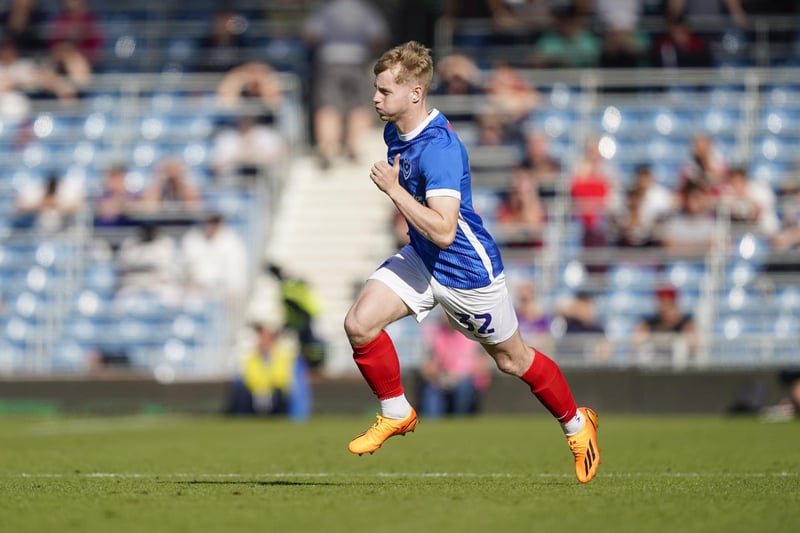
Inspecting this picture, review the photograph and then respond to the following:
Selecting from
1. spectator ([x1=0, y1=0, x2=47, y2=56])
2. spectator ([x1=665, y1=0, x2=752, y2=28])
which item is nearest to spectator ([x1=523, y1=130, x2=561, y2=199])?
spectator ([x1=665, y1=0, x2=752, y2=28])

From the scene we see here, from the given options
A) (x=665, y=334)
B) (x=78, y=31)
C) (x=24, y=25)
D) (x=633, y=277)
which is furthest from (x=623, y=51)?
(x=24, y=25)

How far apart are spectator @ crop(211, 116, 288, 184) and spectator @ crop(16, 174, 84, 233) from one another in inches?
81.9

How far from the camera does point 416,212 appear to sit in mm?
7461

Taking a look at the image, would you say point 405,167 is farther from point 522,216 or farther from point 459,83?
point 459,83

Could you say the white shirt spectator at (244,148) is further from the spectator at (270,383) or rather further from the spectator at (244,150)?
the spectator at (270,383)

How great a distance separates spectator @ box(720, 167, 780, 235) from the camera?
18641 mm

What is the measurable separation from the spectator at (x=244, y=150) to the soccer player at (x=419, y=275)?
13192 millimetres

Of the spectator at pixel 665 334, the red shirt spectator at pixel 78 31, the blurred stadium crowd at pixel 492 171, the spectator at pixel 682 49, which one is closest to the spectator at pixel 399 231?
the blurred stadium crowd at pixel 492 171

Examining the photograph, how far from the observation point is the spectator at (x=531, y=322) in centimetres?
1745

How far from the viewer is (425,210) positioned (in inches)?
295

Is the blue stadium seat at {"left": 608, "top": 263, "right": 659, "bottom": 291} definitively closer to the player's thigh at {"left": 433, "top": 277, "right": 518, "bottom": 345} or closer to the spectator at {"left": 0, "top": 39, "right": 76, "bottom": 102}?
the spectator at {"left": 0, "top": 39, "right": 76, "bottom": 102}

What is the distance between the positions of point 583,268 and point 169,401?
562 cm

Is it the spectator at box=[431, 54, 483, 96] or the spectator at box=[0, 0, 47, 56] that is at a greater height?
the spectator at box=[0, 0, 47, 56]

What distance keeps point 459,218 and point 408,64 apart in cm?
89
